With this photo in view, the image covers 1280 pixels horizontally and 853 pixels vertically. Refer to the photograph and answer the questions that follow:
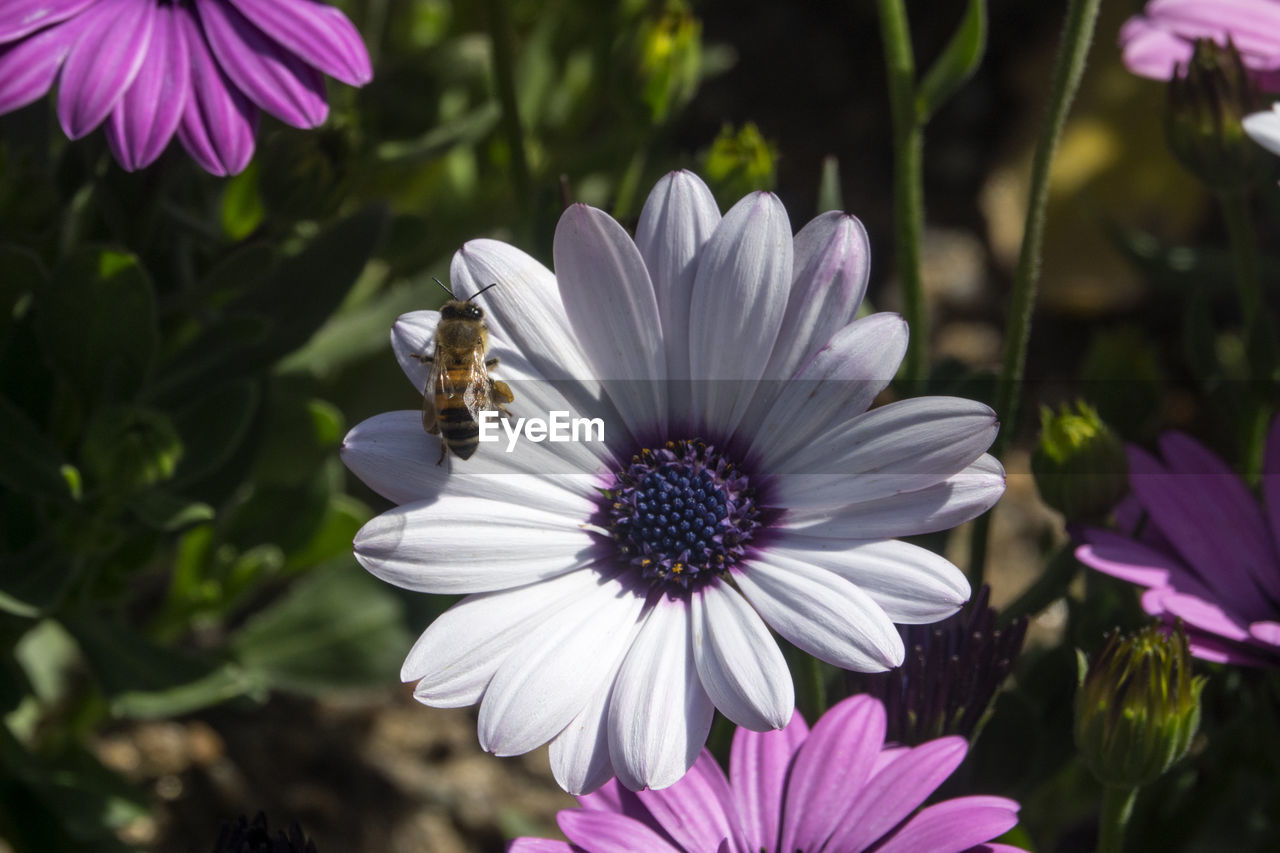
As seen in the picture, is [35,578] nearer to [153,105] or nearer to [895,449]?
[153,105]

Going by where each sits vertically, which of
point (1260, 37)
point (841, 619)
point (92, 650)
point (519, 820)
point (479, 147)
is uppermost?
point (1260, 37)

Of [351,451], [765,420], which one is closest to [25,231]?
[351,451]

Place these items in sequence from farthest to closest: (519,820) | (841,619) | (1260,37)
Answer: (519,820)
(1260,37)
(841,619)

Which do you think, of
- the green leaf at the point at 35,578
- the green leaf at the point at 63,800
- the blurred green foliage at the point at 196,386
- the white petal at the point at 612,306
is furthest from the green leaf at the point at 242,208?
the white petal at the point at 612,306

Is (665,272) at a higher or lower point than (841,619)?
higher

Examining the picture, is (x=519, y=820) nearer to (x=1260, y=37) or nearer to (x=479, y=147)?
(x=479, y=147)

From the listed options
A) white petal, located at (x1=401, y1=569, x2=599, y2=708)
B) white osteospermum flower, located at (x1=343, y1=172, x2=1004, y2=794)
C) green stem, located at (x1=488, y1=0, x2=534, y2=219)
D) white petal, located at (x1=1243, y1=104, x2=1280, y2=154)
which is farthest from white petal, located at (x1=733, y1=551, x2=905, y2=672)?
green stem, located at (x1=488, y1=0, x2=534, y2=219)
